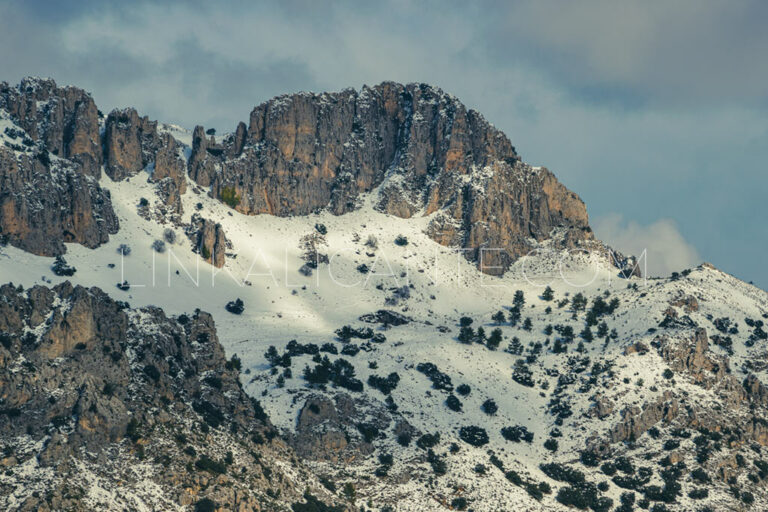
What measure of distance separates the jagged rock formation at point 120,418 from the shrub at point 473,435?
106 ft

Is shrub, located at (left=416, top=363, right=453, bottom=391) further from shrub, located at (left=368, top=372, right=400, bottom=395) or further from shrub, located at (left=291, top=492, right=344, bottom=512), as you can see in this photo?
shrub, located at (left=291, top=492, right=344, bottom=512)

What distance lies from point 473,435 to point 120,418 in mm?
62635

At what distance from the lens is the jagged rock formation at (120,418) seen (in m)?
117

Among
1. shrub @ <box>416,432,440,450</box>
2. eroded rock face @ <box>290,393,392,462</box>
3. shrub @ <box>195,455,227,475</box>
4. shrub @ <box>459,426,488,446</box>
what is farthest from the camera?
shrub @ <box>459,426,488,446</box>

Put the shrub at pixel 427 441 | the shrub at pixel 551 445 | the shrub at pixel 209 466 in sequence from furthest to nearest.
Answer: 1. the shrub at pixel 551 445
2. the shrub at pixel 427 441
3. the shrub at pixel 209 466

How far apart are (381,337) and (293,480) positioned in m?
62.5

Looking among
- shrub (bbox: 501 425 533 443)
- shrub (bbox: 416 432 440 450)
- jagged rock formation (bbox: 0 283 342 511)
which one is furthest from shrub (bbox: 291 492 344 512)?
shrub (bbox: 501 425 533 443)

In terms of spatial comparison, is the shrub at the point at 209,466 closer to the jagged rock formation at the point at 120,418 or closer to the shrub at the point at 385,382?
the jagged rock formation at the point at 120,418

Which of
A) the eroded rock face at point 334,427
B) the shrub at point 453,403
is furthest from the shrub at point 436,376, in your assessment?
the eroded rock face at point 334,427

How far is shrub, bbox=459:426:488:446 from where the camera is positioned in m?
164

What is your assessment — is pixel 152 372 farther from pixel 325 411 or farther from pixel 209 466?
pixel 325 411

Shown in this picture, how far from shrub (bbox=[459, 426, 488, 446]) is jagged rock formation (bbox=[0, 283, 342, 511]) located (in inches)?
1269

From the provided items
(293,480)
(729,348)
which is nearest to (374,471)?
(293,480)

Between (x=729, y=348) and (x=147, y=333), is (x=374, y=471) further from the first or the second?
(x=729, y=348)
